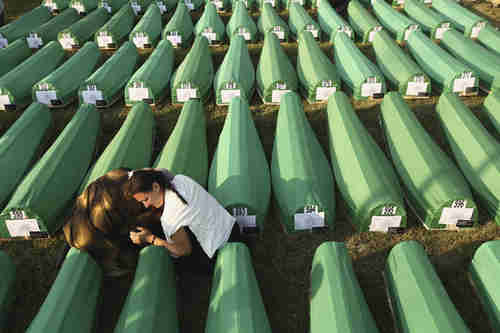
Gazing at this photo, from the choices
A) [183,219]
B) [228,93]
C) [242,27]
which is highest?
[242,27]

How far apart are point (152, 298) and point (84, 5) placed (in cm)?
1182

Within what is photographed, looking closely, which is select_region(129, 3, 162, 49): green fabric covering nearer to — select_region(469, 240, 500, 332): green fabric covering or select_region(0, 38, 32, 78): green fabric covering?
select_region(0, 38, 32, 78): green fabric covering

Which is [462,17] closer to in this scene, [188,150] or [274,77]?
[274,77]

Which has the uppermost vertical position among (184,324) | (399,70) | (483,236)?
(399,70)

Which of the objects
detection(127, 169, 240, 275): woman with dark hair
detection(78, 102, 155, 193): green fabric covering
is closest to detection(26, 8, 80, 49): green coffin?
detection(78, 102, 155, 193): green fabric covering

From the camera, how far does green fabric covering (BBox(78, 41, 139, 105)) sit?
24.9 feet

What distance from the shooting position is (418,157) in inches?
210

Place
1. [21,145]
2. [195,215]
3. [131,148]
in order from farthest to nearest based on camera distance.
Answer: [21,145], [131,148], [195,215]

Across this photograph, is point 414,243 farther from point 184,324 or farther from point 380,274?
point 184,324

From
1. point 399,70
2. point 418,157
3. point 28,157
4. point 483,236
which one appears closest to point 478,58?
point 399,70

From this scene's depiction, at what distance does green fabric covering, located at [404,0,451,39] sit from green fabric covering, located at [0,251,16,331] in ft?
33.5

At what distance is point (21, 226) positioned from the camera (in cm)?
494

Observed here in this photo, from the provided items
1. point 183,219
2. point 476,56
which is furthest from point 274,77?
point 183,219

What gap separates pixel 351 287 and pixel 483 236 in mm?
2199
